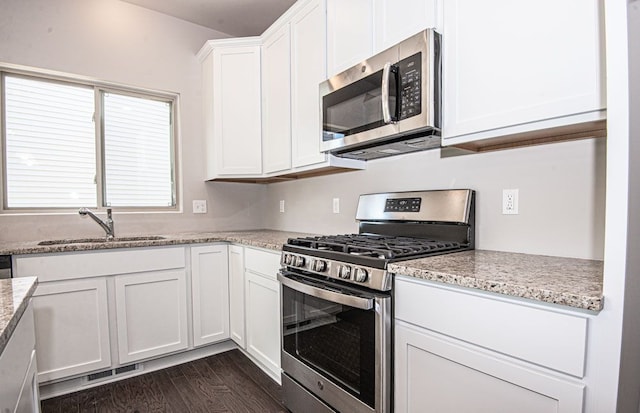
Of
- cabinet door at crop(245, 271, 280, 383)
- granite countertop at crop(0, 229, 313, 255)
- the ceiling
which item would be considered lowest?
cabinet door at crop(245, 271, 280, 383)

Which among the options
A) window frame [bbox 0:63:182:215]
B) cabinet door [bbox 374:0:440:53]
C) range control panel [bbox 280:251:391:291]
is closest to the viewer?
range control panel [bbox 280:251:391:291]

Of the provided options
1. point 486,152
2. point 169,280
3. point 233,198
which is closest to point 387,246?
point 486,152

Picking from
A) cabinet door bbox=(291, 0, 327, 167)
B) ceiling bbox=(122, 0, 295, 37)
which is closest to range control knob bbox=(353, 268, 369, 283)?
cabinet door bbox=(291, 0, 327, 167)

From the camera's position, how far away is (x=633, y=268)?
828mm

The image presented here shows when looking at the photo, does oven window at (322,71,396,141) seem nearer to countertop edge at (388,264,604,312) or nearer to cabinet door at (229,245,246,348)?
countertop edge at (388,264,604,312)

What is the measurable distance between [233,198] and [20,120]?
1.60 meters

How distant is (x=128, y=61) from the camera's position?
2.71 m

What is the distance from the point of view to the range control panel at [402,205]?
5.99 feet

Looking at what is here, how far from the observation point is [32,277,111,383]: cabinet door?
1.93m

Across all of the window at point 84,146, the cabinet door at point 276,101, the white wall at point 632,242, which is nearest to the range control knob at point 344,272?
the white wall at point 632,242

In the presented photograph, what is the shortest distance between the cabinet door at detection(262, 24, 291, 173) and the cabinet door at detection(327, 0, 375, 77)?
0.46m

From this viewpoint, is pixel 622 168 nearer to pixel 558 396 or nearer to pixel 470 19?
pixel 558 396

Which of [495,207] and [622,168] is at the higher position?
[622,168]

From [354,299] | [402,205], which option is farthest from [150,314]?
[402,205]
